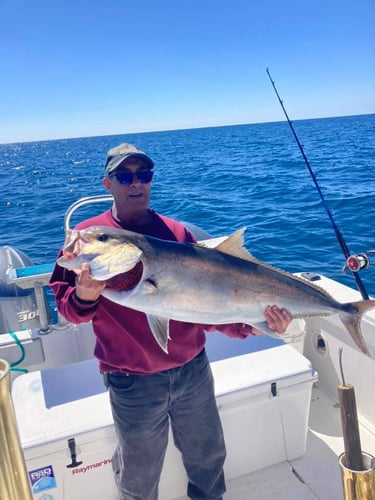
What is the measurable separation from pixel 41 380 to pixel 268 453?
1950 mm

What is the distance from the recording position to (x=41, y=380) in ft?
10.6

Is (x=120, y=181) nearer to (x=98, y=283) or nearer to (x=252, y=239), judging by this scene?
(x=98, y=283)

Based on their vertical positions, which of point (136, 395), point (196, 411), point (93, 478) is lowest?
point (93, 478)

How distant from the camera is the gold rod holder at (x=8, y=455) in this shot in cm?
103

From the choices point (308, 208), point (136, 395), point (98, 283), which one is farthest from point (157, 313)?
point (308, 208)

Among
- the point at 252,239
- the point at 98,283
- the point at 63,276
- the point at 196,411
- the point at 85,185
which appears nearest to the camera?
the point at 98,283

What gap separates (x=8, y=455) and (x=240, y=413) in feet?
7.83

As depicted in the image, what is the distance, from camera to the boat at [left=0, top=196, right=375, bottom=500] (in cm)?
273

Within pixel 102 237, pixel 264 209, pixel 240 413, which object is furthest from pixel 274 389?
pixel 264 209

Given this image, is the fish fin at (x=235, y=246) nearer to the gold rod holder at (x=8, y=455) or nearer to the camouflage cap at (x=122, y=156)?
the camouflage cap at (x=122, y=156)

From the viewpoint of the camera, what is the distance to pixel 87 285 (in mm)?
2164

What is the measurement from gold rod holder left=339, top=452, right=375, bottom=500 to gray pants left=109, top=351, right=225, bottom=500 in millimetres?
1030

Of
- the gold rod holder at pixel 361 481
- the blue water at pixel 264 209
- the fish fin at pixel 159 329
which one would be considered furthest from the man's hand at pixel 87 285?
the blue water at pixel 264 209

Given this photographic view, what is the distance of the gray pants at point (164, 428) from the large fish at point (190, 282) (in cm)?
46
